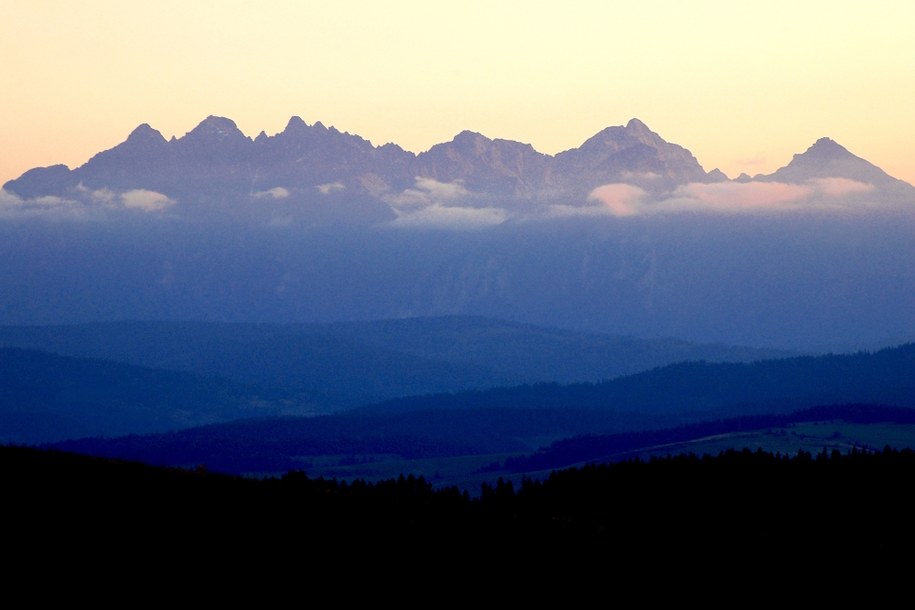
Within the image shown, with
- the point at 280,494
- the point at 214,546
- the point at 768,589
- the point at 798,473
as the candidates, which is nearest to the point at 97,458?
the point at 280,494

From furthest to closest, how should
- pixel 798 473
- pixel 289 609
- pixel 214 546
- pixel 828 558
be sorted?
1. pixel 798 473
2. pixel 828 558
3. pixel 214 546
4. pixel 289 609

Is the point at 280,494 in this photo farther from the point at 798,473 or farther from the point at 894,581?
the point at 798,473

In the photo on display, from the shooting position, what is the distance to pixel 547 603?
6806cm

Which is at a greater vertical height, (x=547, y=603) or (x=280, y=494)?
(x=280, y=494)

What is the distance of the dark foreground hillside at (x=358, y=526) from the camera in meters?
64.1

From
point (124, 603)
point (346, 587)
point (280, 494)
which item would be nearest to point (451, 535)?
point (280, 494)

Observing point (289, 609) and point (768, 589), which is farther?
point (768, 589)

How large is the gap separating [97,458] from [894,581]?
35.5 metres

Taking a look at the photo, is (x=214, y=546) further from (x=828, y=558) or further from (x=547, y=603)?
(x=828, y=558)

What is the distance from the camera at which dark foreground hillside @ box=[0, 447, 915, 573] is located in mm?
64062

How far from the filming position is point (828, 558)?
8294 cm

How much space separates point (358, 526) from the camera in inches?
2859

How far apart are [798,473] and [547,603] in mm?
71378

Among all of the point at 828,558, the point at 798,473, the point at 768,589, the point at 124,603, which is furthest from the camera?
the point at 798,473
